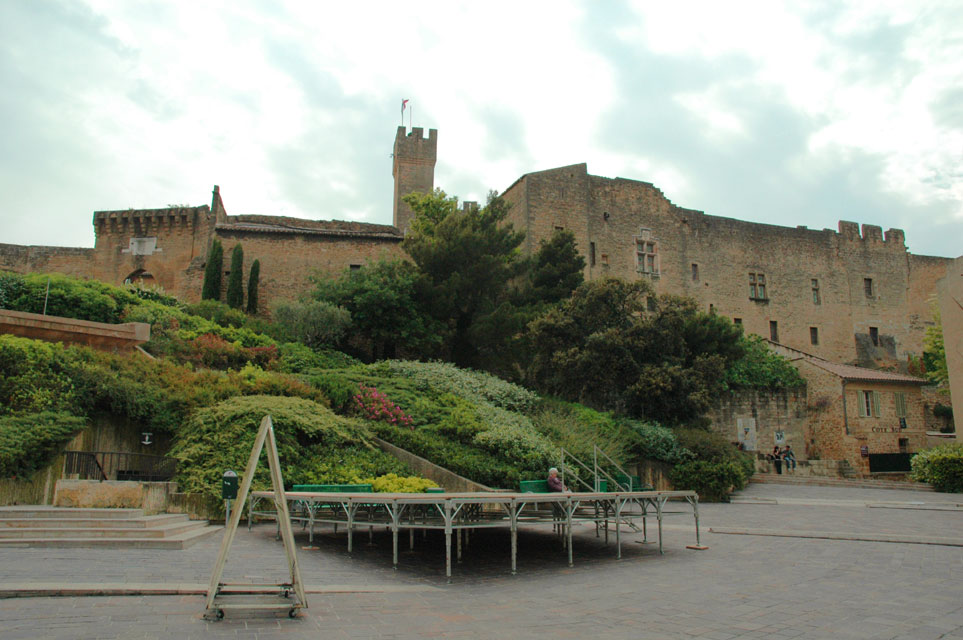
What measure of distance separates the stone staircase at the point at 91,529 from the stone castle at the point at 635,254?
19.5 m

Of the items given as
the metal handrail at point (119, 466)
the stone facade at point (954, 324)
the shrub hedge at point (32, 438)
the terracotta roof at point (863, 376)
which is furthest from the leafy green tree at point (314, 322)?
the terracotta roof at point (863, 376)

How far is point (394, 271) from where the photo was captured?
26.5m

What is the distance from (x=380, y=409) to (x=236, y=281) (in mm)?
16247

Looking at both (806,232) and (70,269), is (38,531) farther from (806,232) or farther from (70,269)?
(806,232)

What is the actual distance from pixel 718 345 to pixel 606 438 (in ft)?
26.3

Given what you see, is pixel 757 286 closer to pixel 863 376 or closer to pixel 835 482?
pixel 863 376

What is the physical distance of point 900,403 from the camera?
3019 centimetres

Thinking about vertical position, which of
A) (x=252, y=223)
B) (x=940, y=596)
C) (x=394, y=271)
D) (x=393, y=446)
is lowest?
(x=940, y=596)

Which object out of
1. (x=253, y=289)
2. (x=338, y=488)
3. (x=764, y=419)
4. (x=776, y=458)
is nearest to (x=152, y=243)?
(x=253, y=289)

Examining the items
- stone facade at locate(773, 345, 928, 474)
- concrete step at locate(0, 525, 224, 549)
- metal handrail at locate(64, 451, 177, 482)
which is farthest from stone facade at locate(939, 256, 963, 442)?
metal handrail at locate(64, 451, 177, 482)

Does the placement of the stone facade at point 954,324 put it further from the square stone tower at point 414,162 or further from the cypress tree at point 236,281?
the square stone tower at point 414,162

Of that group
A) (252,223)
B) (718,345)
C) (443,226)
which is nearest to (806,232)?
(718,345)

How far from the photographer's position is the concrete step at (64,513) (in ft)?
31.5

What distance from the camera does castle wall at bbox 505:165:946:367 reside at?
33.5 meters
